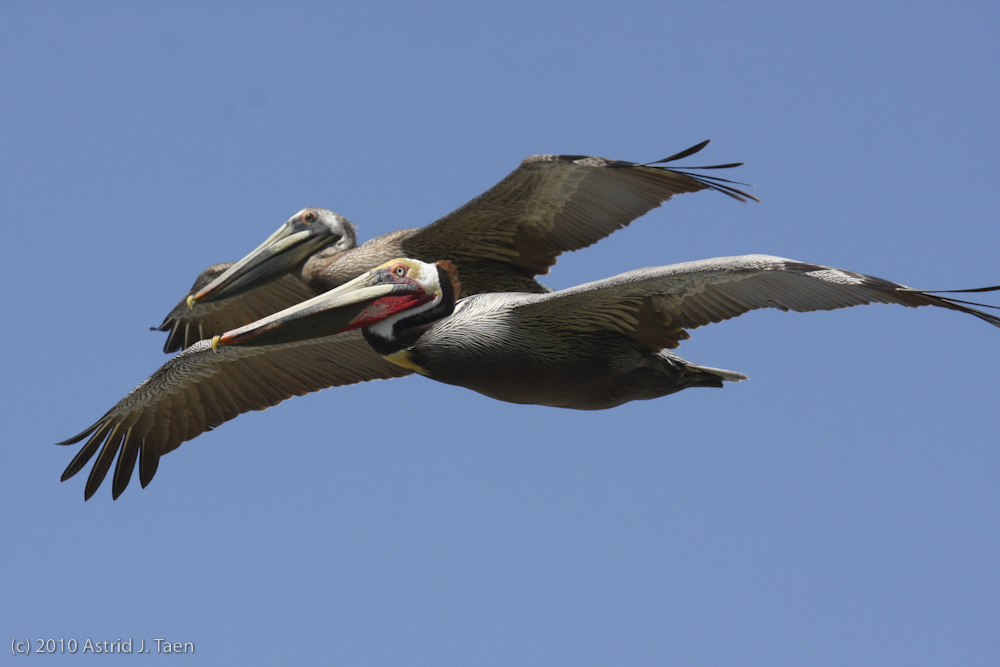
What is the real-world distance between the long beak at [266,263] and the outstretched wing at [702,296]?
3391mm

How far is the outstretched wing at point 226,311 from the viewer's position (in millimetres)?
11992

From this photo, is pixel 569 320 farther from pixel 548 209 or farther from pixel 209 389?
pixel 209 389

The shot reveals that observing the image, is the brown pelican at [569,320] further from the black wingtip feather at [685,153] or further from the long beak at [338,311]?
the black wingtip feather at [685,153]

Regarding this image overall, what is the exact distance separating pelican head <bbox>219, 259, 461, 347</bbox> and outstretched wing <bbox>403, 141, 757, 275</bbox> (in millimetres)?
1045

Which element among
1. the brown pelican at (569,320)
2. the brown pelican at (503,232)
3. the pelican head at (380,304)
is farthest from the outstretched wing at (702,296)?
the brown pelican at (503,232)

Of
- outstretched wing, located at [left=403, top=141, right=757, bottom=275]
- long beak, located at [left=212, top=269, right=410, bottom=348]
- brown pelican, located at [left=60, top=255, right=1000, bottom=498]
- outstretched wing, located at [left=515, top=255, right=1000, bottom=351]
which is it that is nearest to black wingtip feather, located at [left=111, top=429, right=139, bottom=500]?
brown pelican, located at [left=60, top=255, right=1000, bottom=498]

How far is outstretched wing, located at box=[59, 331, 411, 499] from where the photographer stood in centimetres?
1065

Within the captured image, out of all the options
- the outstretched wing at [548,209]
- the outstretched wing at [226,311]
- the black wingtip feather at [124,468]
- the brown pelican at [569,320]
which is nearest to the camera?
the brown pelican at [569,320]

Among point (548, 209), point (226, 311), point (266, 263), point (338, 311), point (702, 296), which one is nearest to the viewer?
point (702, 296)

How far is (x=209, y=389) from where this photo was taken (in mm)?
10938

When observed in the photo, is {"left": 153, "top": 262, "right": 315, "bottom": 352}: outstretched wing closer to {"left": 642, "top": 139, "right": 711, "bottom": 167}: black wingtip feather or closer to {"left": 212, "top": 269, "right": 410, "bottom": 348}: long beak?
{"left": 212, "top": 269, "right": 410, "bottom": 348}: long beak

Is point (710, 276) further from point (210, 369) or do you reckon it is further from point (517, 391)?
point (210, 369)

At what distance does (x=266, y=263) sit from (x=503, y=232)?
244 centimetres

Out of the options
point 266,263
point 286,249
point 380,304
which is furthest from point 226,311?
point 380,304
